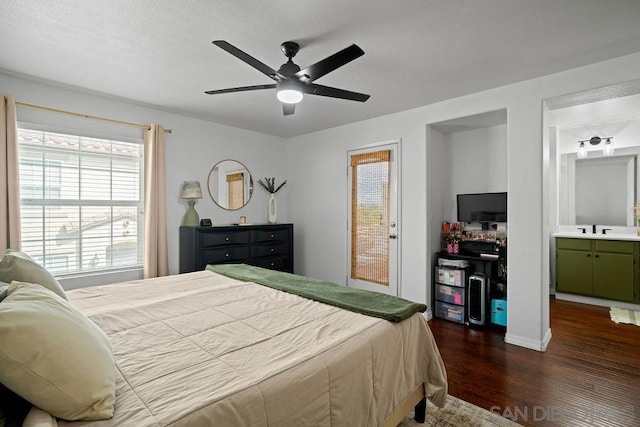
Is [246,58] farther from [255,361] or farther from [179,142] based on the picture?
[179,142]

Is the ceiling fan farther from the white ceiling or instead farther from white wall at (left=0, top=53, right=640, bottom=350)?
white wall at (left=0, top=53, right=640, bottom=350)

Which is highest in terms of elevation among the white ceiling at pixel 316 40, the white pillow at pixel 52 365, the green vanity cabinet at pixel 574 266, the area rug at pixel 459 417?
the white ceiling at pixel 316 40

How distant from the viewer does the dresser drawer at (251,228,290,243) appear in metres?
4.30

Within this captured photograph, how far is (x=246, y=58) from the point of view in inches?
75.9

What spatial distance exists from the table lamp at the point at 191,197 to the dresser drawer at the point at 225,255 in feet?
1.53

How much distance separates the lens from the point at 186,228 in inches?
155

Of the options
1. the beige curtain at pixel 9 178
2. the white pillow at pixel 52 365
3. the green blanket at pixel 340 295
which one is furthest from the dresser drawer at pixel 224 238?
the white pillow at pixel 52 365

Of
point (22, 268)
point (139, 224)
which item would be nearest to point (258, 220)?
point (139, 224)

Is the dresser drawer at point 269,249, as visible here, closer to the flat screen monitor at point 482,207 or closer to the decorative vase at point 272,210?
the decorative vase at point 272,210

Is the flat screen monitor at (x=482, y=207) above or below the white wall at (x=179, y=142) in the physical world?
below

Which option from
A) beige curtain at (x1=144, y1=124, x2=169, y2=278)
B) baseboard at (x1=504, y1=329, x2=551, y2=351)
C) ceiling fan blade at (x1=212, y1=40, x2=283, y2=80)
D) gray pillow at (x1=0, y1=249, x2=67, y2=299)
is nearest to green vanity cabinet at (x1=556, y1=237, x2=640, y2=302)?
baseboard at (x1=504, y1=329, x2=551, y2=351)

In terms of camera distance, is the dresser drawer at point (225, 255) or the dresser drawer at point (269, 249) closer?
the dresser drawer at point (225, 255)

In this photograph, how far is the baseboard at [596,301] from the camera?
13.2ft

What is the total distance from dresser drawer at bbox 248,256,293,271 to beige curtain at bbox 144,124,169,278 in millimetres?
1113
